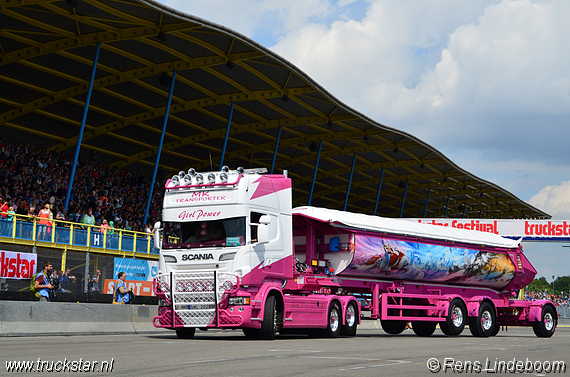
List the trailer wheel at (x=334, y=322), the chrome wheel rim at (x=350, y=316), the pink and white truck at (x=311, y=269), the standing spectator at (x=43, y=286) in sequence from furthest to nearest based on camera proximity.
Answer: the chrome wheel rim at (x=350, y=316)
the trailer wheel at (x=334, y=322)
the standing spectator at (x=43, y=286)
the pink and white truck at (x=311, y=269)

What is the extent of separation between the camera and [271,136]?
4509 centimetres

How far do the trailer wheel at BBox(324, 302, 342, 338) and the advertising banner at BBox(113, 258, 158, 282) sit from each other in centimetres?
919

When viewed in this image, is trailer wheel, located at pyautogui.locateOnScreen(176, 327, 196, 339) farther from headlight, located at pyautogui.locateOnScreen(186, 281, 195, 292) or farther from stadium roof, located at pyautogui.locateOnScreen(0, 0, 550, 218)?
stadium roof, located at pyautogui.locateOnScreen(0, 0, 550, 218)

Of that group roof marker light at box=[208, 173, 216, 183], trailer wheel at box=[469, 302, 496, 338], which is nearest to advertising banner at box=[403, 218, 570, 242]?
trailer wheel at box=[469, 302, 496, 338]

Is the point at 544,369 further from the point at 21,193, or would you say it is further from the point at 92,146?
the point at 92,146

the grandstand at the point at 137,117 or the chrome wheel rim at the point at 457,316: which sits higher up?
the grandstand at the point at 137,117

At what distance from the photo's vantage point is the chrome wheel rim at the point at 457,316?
23947 millimetres

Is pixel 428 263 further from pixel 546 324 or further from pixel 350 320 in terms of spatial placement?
pixel 546 324

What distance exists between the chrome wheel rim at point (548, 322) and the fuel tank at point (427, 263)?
72.3 inches

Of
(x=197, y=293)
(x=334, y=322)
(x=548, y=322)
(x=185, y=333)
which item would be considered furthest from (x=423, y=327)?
(x=197, y=293)

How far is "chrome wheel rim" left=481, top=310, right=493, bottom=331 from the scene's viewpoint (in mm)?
24797

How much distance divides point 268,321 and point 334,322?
3.43 meters

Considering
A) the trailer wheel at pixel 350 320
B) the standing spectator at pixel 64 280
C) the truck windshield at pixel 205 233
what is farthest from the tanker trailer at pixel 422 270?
the standing spectator at pixel 64 280

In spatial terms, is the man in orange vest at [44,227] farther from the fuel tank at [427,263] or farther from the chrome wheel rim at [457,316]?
the chrome wheel rim at [457,316]
